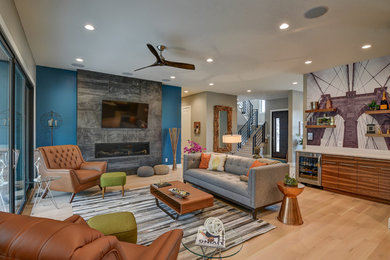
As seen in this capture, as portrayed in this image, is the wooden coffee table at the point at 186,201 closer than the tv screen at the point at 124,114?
Yes

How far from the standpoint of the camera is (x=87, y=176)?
391cm

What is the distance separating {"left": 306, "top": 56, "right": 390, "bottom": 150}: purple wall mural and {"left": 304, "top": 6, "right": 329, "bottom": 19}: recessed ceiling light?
2.63 meters

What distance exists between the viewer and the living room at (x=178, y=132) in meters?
2.21

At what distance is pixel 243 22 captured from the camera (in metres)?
Result: 2.80

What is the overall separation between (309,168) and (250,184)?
8.52ft

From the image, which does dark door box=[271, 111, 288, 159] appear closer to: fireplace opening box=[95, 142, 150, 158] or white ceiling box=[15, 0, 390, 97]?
white ceiling box=[15, 0, 390, 97]

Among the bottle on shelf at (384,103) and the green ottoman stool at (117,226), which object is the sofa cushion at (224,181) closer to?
the green ottoman stool at (117,226)

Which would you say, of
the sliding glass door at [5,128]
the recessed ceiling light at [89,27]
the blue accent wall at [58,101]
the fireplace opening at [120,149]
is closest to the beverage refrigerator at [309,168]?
the fireplace opening at [120,149]

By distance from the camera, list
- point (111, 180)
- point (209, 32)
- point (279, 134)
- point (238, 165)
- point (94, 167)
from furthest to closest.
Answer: point (279, 134) < point (94, 167) < point (238, 165) < point (111, 180) < point (209, 32)

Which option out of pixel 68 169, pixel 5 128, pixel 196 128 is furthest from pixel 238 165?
pixel 196 128

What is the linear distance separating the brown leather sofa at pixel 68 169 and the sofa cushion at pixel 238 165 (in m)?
2.73

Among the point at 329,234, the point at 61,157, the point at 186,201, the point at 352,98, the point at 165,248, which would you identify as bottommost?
the point at 329,234

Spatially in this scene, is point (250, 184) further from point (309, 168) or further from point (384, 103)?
point (384, 103)

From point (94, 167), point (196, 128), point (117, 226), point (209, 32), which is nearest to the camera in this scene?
point (117, 226)
